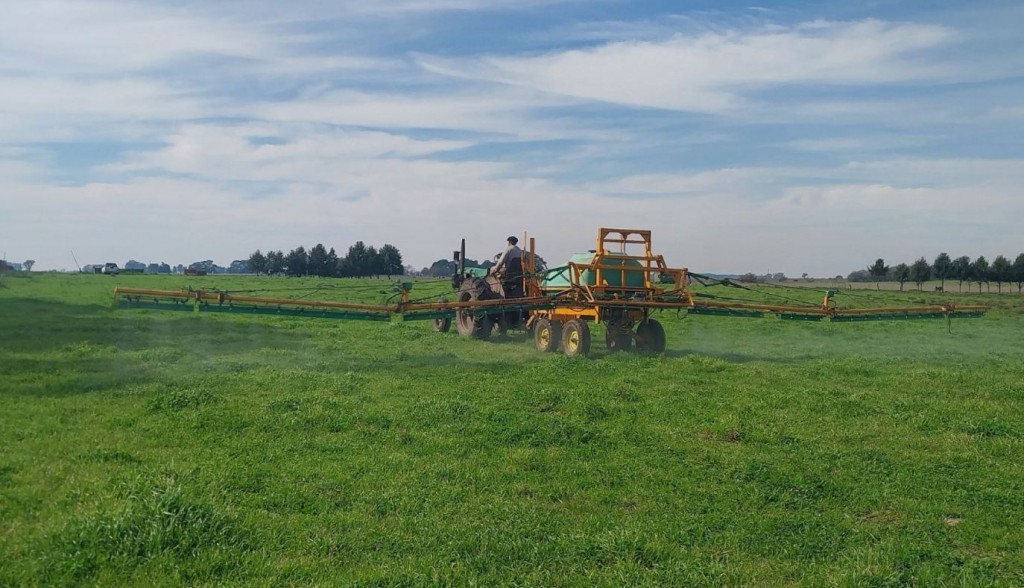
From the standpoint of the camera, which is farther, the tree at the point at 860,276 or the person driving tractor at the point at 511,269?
the tree at the point at 860,276

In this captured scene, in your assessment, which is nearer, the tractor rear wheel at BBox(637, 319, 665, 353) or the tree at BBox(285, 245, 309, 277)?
the tractor rear wheel at BBox(637, 319, 665, 353)

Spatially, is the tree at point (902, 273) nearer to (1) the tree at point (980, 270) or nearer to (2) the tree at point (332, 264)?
(1) the tree at point (980, 270)

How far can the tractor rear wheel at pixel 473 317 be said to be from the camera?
2114cm

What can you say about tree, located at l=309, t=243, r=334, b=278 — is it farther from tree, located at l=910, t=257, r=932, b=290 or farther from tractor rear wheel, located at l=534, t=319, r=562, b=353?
tractor rear wheel, located at l=534, t=319, r=562, b=353

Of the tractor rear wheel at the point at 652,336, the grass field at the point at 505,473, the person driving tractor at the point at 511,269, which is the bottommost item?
the grass field at the point at 505,473

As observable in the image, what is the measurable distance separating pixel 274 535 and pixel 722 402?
7.84 metres

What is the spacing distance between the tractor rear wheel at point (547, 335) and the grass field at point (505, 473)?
3172 millimetres

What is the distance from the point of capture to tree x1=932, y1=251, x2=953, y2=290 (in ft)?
280

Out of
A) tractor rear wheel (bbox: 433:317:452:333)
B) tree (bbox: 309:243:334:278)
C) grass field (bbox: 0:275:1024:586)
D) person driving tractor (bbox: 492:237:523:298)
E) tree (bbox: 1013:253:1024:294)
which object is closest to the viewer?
grass field (bbox: 0:275:1024:586)

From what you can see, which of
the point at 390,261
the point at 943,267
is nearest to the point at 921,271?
the point at 943,267

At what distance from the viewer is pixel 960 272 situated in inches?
3287

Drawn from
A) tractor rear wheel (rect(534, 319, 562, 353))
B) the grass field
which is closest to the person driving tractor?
tractor rear wheel (rect(534, 319, 562, 353))

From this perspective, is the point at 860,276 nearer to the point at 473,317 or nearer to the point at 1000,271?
the point at 1000,271

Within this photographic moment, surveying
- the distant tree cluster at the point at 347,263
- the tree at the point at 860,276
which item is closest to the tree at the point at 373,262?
the distant tree cluster at the point at 347,263
